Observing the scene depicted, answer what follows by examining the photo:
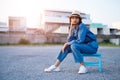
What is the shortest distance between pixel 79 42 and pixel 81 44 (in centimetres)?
9

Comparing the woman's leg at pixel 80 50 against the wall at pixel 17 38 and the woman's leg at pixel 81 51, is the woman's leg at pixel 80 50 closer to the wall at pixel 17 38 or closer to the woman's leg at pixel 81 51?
the woman's leg at pixel 81 51

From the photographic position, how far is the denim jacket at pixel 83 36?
13.8 feet

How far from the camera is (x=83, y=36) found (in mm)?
4211

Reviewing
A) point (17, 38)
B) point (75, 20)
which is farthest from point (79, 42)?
point (17, 38)

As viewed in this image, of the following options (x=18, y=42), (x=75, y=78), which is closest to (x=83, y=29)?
(x=75, y=78)

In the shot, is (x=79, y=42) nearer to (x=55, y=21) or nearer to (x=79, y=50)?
(x=79, y=50)

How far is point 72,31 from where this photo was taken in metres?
4.37

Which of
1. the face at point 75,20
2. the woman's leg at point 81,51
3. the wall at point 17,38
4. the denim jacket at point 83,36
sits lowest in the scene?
the wall at point 17,38

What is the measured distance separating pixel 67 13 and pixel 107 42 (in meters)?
10.4

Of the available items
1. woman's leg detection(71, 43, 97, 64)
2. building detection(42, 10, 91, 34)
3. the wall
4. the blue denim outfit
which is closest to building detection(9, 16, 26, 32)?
building detection(42, 10, 91, 34)

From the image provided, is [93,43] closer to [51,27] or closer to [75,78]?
[75,78]

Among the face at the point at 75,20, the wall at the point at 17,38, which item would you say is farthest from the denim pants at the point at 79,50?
the wall at the point at 17,38

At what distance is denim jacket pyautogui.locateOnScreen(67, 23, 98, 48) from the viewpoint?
4219 mm

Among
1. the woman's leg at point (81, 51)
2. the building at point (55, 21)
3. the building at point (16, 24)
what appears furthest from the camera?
the building at point (55, 21)
